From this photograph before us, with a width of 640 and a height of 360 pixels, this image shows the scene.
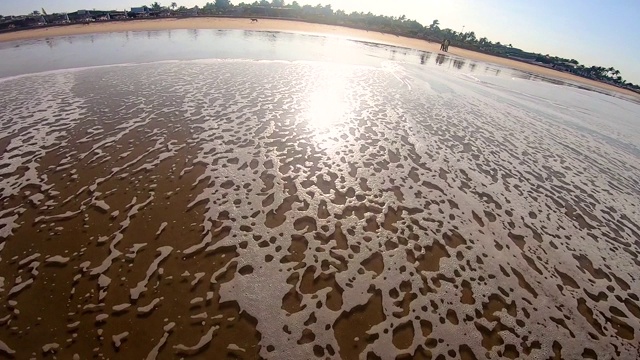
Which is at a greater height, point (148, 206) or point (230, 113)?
point (230, 113)

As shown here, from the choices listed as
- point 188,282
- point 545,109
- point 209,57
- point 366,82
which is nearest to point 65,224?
point 188,282

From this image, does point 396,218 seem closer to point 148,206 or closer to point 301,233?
point 301,233

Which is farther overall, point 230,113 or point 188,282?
point 230,113

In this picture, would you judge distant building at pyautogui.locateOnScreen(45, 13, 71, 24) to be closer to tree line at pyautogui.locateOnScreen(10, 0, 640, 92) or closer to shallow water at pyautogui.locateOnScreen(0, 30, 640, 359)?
tree line at pyautogui.locateOnScreen(10, 0, 640, 92)

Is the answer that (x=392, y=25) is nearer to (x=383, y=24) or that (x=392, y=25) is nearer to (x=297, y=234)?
(x=383, y=24)

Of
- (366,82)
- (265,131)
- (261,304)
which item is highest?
(366,82)

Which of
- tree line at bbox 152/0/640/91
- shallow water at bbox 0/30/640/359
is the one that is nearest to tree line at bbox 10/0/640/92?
tree line at bbox 152/0/640/91

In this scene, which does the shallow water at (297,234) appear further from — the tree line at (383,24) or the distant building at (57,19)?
the tree line at (383,24)

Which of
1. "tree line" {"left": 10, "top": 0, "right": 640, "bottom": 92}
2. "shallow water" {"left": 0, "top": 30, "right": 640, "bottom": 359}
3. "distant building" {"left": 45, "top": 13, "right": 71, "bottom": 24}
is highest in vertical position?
"tree line" {"left": 10, "top": 0, "right": 640, "bottom": 92}

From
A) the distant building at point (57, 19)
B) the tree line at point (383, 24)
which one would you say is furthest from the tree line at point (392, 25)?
the distant building at point (57, 19)
